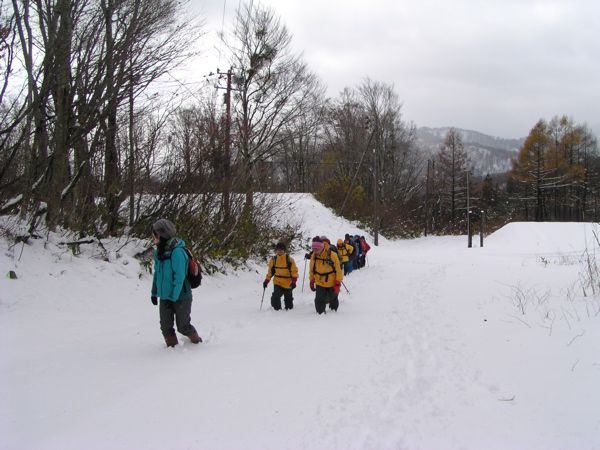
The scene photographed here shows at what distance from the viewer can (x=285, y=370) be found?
190 inches

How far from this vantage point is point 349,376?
4637 millimetres

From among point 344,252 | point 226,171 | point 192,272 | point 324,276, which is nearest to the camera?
point 192,272

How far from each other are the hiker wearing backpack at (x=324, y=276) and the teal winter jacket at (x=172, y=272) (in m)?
3.36

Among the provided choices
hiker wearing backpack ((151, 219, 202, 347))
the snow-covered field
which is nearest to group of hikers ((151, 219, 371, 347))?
hiker wearing backpack ((151, 219, 202, 347))

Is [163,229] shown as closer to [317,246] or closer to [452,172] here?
[317,246]

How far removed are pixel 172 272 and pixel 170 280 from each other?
104 mm

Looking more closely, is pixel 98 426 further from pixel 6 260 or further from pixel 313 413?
pixel 6 260

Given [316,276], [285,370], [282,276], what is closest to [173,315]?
[285,370]

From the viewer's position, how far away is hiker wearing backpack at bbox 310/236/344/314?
324 inches

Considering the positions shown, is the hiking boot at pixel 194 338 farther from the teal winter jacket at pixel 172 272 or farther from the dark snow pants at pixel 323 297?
the dark snow pants at pixel 323 297

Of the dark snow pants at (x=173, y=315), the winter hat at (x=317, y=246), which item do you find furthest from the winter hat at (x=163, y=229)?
the winter hat at (x=317, y=246)

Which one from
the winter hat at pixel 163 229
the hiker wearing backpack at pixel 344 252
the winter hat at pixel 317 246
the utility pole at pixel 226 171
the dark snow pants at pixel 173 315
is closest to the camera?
the winter hat at pixel 163 229

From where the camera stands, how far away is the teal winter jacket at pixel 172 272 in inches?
209

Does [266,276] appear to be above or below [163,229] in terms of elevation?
below
